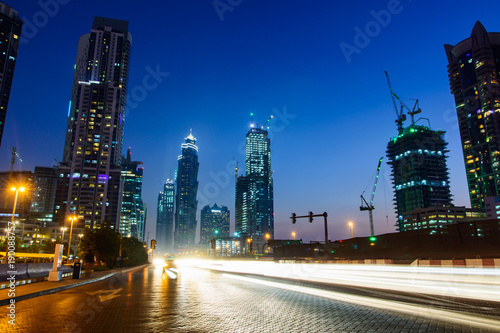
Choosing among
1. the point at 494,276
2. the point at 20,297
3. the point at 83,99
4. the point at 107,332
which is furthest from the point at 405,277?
the point at 83,99

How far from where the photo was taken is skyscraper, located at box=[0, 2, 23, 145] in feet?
616

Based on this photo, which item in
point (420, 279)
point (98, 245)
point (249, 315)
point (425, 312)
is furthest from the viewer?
point (98, 245)

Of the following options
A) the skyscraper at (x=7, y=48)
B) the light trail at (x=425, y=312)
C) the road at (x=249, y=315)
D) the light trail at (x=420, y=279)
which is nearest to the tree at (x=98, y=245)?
the light trail at (x=420, y=279)

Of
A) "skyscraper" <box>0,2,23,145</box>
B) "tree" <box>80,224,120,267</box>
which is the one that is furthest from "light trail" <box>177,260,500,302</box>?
"skyscraper" <box>0,2,23,145</box>

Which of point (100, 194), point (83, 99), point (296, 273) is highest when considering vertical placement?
point (83, 99)

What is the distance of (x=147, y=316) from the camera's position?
383 inches

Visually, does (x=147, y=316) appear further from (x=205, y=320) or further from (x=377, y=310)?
(x=377, y=310)

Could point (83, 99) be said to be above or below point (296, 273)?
above

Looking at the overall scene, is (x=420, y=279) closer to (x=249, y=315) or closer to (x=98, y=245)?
(x=249, y=315)

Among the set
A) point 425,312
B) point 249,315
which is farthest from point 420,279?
point 249,315

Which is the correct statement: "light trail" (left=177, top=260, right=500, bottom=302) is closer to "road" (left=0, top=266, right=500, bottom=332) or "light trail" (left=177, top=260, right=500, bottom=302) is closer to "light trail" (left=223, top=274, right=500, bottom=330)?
"road" (left=0, top=266, right=500, bottom=332)

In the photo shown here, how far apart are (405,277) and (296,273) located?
544 inches

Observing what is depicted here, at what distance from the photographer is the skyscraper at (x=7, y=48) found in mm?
187750

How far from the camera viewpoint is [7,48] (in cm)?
19062
